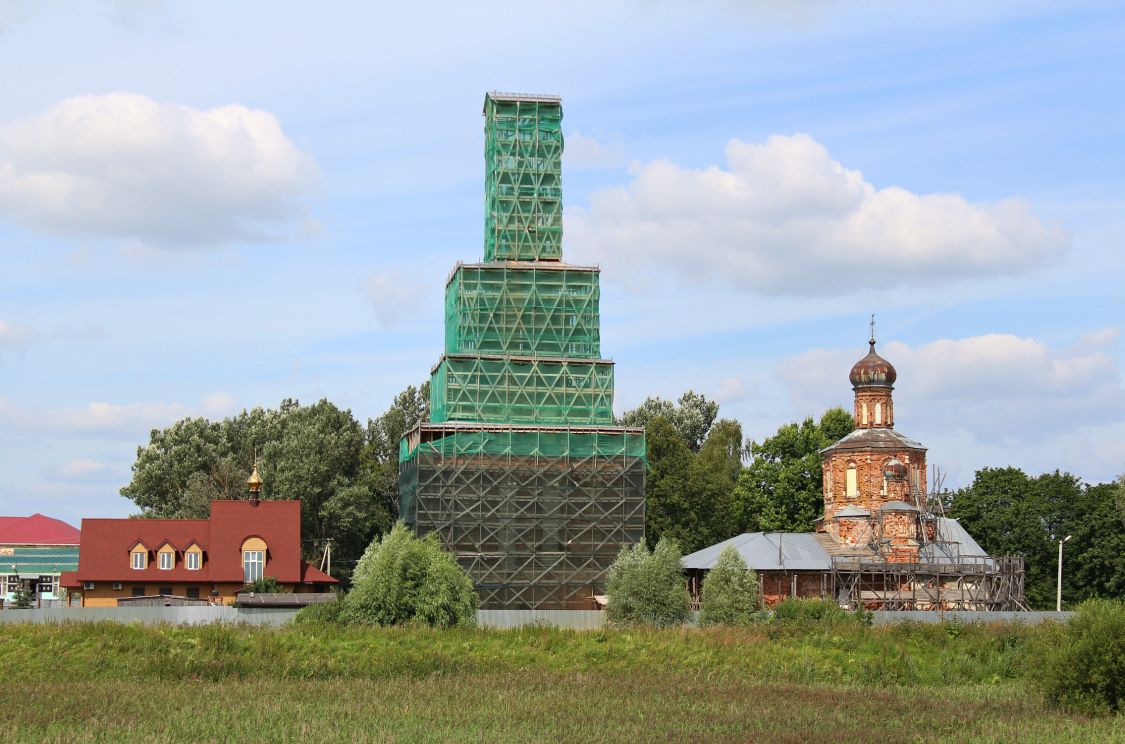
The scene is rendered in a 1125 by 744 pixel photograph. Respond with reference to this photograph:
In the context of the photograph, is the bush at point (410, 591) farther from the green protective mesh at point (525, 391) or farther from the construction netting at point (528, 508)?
the green protective mesh at point (525, 391)

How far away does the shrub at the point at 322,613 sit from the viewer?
51.2 meters

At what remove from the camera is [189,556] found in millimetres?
70750

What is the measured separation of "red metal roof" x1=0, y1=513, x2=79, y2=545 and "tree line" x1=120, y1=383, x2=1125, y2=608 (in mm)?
14729

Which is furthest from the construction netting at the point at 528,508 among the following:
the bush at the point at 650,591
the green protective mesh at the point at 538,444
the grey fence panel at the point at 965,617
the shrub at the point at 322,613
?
the shrub at the point at 322,613

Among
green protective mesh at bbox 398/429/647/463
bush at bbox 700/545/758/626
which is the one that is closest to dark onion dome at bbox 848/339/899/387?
green protective mesh at bbox 398/429/647/463

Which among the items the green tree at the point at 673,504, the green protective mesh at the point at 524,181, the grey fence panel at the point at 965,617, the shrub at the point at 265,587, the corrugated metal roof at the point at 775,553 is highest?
the green protective mesh at the point at 524,181

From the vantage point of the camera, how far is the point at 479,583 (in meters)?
70.6

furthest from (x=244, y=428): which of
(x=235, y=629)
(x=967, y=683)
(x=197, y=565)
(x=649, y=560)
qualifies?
(x=967, y=683)

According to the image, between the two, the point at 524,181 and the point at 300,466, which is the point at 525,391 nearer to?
the point at 524,181

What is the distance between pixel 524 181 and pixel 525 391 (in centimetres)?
1269

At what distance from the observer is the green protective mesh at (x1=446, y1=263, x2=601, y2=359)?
7662 cm

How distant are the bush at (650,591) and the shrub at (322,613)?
12545 mm

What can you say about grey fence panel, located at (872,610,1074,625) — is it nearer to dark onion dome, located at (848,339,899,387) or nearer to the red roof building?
dark onion dome, located at (848,339,899,387)

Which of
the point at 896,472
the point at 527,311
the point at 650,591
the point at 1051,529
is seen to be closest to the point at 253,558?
the point at 527,311
